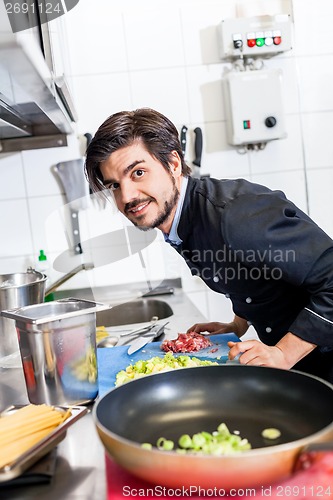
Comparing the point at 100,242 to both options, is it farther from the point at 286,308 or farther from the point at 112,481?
the point at 112,481

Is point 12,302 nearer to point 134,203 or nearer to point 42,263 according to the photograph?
point 134,203

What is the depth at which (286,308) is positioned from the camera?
1.42 meters

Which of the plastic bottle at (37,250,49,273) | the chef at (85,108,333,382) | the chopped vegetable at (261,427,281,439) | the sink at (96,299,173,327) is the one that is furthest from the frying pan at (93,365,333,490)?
the plastic bottle at (37,250,49,273)

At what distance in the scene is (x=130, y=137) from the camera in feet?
4.36

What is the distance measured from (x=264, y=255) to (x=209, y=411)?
46cm

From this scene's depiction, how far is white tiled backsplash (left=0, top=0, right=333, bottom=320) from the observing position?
2.35 m

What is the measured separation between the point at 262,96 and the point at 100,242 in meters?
0.96

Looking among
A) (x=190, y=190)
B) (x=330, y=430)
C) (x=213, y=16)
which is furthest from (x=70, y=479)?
(x=213, y=16)

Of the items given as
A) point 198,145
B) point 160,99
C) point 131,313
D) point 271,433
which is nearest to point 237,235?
point 271,433

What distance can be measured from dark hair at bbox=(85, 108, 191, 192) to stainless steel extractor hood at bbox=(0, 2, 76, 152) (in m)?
0.15

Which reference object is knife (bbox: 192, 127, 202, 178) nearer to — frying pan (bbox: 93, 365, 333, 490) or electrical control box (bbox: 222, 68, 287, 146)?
electrical control box (bbox: 222, 68, 287, 146)

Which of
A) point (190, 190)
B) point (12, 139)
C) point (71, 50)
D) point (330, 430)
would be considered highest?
point (71, 50)

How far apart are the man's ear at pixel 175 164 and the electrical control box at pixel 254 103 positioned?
0.95 m

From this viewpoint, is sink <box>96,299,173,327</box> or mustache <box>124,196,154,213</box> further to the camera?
sink <box>96,299,173,327</box>
